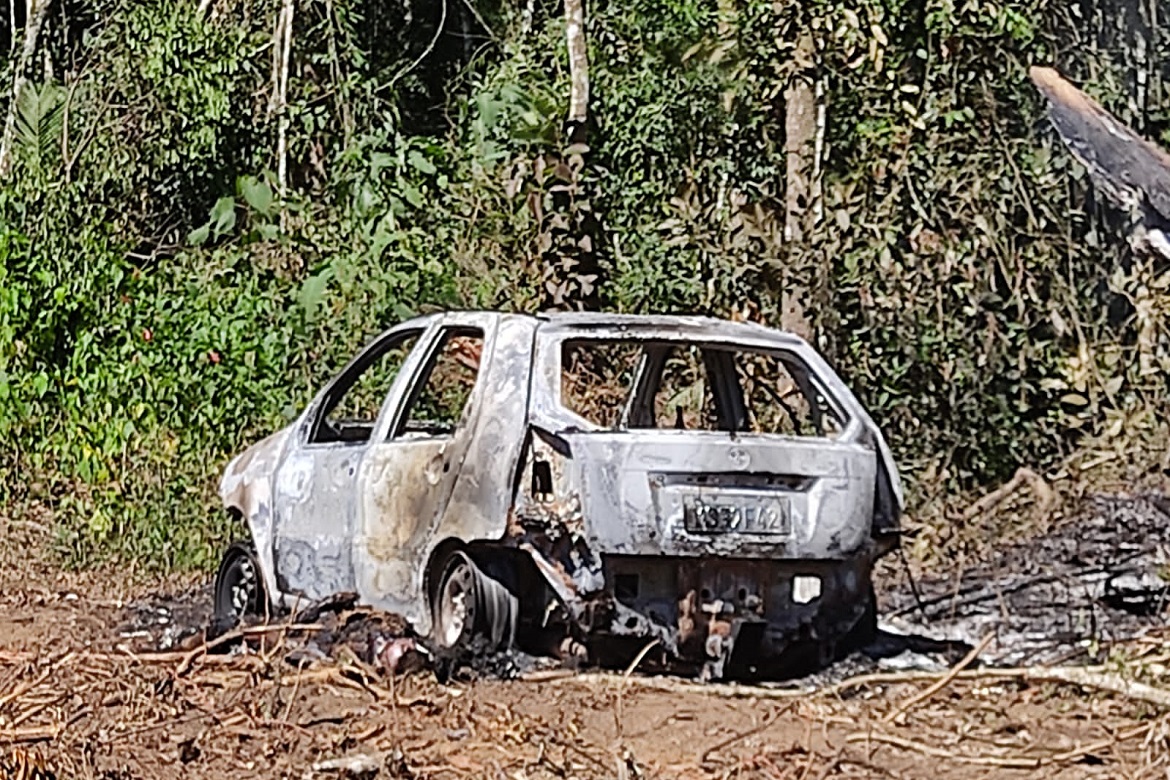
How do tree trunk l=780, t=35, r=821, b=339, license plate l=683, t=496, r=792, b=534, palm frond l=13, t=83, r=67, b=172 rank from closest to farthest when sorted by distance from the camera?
license plate l=683, t=496, r=792, b=534 → tree trunk l=780, t=35, r=821, b=339 → palm frond l=13, t=83, r=67, b=172

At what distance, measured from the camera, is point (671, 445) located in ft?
23.2

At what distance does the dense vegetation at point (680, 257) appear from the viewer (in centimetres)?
1225

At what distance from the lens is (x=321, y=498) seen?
849 centimetres

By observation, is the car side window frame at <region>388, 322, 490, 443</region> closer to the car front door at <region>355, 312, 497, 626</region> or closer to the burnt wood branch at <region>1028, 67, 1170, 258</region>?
the car front door at <region>355, 312, 497, 626</region>

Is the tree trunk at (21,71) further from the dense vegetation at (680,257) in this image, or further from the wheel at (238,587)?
the wheel at (238,587)

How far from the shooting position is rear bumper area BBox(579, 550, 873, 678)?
7.17 metres

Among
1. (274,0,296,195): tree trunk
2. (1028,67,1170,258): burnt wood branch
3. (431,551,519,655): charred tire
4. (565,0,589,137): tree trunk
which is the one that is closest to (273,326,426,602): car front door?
(431,551,519,655): charred tire

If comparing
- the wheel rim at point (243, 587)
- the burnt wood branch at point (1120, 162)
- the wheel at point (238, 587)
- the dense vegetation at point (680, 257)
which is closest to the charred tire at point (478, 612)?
the wheel at point (238, 587)

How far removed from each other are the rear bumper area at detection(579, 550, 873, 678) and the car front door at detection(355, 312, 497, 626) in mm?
869

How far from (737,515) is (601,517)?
554mm

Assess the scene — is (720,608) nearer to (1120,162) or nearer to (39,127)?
(1120,162)

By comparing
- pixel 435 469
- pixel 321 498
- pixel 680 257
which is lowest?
pixel 321 498

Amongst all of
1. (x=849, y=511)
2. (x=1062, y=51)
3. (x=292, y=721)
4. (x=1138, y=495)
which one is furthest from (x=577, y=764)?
(x=1062, y=51)

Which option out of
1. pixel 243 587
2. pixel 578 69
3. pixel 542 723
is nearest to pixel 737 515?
pixel 542 723
